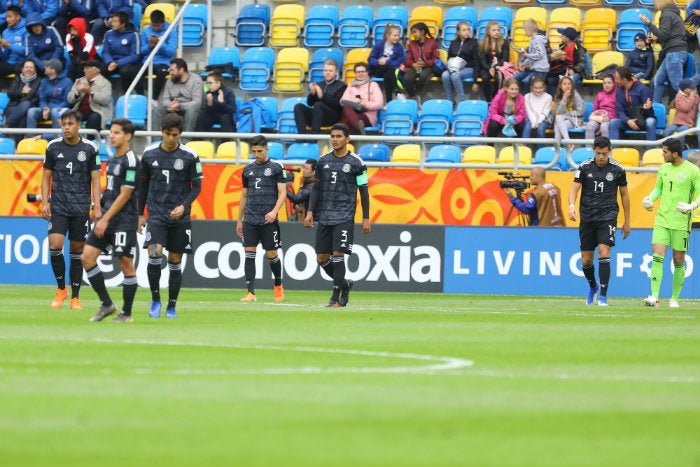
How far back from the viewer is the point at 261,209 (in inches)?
790

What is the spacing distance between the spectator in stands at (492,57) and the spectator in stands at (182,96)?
531cm

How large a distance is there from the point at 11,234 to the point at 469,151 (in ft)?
26.8

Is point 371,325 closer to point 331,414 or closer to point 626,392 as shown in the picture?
point 626,392

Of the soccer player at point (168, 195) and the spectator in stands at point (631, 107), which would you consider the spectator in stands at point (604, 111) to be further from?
the soccer player at point (168, 195)

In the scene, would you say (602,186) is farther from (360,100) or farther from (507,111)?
(360,100)

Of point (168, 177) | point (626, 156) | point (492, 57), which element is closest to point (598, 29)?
point (492, 57)

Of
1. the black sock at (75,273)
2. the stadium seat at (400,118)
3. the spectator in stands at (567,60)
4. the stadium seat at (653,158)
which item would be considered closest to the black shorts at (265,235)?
the black sock at (75,273)

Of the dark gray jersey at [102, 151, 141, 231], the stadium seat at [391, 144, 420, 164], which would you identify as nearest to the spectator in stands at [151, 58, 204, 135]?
the stadium seat at [391, 144, 420, 164]

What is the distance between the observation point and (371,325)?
14695mm

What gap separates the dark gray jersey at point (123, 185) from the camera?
1447 cm

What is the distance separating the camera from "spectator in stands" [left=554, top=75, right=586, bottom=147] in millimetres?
25000

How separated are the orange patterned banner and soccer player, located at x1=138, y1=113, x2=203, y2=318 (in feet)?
31.0

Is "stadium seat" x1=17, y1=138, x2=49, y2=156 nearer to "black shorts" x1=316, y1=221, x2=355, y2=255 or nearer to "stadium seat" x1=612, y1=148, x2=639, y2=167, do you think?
"black shorts" x1=316, y1=221, x2=355, y2=255

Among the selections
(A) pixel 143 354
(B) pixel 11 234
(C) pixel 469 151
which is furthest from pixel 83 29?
(A) pixel 143 354
